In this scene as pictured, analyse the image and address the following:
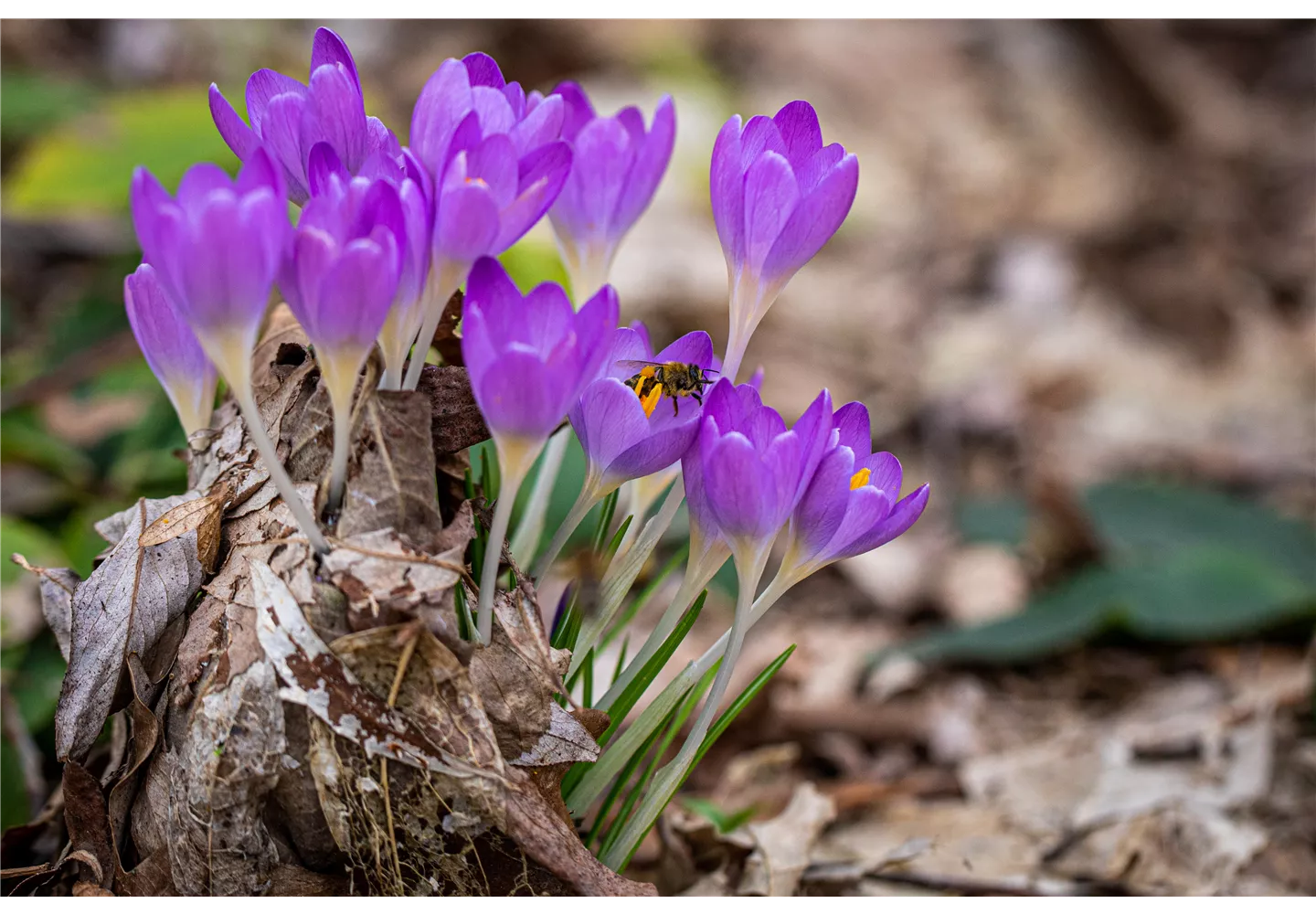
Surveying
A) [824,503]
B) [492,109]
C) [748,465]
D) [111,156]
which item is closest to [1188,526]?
[824,503]

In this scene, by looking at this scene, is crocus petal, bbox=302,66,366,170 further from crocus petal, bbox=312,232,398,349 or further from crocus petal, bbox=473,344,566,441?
crocus petal, bbox=473,344,566,441

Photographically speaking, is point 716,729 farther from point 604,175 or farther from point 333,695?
point 604,175

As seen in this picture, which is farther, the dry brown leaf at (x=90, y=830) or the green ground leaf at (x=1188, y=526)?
the green ground leaf at (x=1188, y=526)

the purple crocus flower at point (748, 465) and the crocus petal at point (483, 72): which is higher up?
the crocus petal at point (483, 72)

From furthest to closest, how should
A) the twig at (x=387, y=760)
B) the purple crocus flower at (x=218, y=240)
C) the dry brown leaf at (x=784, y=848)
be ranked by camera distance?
the dry brown leaf at (x=784, y=848), the twig at (x=387, y=760), the purple crocus flower at (x=218, y=240)

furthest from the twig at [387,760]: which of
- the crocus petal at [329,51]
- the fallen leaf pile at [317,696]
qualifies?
the crocus petal at [329,51]

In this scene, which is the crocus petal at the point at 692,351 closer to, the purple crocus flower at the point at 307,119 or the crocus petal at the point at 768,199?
the crocus petal at the point at 768,199
